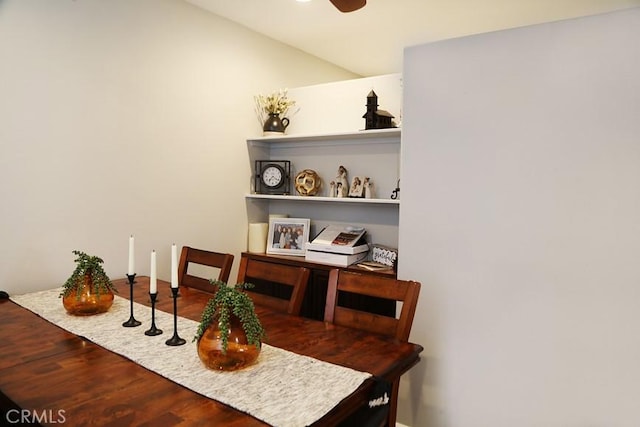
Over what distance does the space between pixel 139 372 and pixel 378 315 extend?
2.91 ft

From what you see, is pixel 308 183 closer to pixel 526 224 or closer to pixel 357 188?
pixel 357 188

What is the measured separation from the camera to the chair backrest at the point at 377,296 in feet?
5.14

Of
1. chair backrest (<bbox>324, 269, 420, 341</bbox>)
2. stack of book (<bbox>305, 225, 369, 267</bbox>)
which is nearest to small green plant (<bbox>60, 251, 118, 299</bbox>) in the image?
chair backrest (<bbox>324, 269, 420, 341</bbox>)

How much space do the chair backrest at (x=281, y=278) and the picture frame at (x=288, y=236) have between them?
106 cm

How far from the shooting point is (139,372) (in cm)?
123

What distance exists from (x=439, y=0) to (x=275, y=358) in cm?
246

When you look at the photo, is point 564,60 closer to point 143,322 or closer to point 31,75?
point 143,322

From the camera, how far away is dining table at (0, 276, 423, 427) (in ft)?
3.31

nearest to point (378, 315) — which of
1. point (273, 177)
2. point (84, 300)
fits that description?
point (84, 300)

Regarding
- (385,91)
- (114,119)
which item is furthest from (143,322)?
(385,91)

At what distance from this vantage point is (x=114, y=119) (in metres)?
2.39

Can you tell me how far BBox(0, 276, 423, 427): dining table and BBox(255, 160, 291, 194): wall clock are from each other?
1535 millimetres

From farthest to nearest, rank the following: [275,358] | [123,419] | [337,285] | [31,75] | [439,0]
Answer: [439,0]
[31,75]
[337,285]
[275,358]
[123,419]

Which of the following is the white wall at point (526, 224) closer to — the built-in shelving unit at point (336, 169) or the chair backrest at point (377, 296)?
the built-in shelving unit at point (336, 169)
